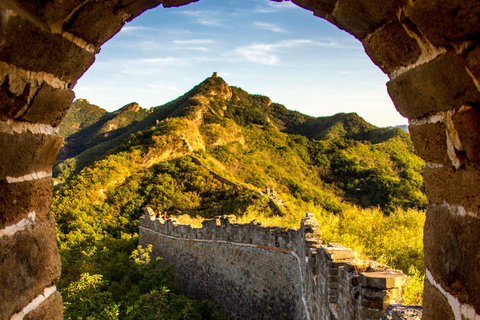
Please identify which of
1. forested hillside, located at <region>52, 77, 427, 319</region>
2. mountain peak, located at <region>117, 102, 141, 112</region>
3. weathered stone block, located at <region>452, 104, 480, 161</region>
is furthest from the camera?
mountain peak, located at <region>117, 102, 141, 112</region>

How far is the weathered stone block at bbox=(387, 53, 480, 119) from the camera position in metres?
1.30

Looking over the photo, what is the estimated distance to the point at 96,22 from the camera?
5.97ft

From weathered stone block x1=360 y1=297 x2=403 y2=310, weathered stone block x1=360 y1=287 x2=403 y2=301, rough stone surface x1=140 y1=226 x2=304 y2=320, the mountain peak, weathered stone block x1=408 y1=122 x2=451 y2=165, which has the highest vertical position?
the mountain peak

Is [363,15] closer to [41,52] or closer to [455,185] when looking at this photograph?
[455,185]

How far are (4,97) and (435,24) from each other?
169 cm

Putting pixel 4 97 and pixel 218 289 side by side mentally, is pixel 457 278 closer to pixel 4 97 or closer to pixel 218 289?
pixel 4 97

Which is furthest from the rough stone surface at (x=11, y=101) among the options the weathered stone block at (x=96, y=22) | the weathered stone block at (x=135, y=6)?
the weathered stone block at (x=135, y=6)

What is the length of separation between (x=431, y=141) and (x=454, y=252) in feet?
1.58

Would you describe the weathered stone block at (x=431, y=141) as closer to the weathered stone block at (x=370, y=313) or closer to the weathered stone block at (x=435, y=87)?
the weathered stone block at (x=435, y=87)

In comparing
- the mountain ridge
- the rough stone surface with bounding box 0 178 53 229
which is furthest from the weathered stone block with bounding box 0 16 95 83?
the mountain ridge

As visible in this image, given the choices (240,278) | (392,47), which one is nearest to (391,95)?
(392,47)

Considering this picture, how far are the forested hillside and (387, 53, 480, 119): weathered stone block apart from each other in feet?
21.2

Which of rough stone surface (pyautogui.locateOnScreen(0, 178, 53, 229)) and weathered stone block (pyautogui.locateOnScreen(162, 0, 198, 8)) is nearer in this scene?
rough stone surface (pyautogui.locateOnScreen(0, 178, 53, 229))

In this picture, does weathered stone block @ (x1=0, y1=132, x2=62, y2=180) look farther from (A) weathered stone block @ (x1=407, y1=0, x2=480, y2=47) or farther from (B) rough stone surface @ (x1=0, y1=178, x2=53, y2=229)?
(A) weathered stone block @ (x1=407, y1=0, x2=480, y2=47)
